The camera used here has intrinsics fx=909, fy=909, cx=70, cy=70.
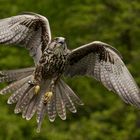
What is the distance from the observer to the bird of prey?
10.5m

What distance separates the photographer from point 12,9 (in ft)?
62.4

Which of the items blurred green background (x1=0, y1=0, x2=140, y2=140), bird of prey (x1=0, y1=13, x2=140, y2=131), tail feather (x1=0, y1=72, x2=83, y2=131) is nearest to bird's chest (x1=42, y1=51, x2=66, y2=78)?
bird of prey (x1=0, y1=13, x2=140, y2=131)

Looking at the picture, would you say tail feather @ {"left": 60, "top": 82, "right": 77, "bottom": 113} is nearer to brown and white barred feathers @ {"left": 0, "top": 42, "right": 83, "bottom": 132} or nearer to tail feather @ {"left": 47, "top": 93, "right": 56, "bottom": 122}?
brown and white barred feathers @ {"left": 0, "top": 42, "right": 83, "bottom": 132}

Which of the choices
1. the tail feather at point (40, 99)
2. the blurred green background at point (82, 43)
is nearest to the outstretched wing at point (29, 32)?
the tail feather at point (40, 99)

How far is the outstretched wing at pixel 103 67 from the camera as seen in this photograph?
10.3 m

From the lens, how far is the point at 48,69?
1057 centimetres

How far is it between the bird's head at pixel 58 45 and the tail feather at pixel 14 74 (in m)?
0.54

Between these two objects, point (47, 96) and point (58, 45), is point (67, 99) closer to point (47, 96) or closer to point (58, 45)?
point (47, 96)

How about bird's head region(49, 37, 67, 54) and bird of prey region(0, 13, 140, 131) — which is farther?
bird of prey region(0, 13, 140, 131)

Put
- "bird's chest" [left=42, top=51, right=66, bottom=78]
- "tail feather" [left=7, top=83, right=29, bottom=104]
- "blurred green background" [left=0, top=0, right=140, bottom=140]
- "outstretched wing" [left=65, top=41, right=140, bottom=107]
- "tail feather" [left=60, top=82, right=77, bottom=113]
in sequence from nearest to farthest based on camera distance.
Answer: "outstretched wing" [left=65, top=41, right=140, bottom=107]
"bird's chest" [left=42, top=51, right=66, bottom=78]
"tail feather" [left=7, top=83, right=29, bottom=104]
"tail feather" [left=60, top=82, right=77, bottom=113]
"blurred green background" [left=0, top=0, right=140, bottom=140]

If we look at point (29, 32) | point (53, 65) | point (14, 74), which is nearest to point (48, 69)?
point (53, 65)

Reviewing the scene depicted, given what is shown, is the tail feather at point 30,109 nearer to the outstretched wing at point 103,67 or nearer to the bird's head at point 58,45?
the outstretched wing at point 103,67

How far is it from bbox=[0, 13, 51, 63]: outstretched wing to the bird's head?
0.64ft

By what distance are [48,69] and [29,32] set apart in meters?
0.59
